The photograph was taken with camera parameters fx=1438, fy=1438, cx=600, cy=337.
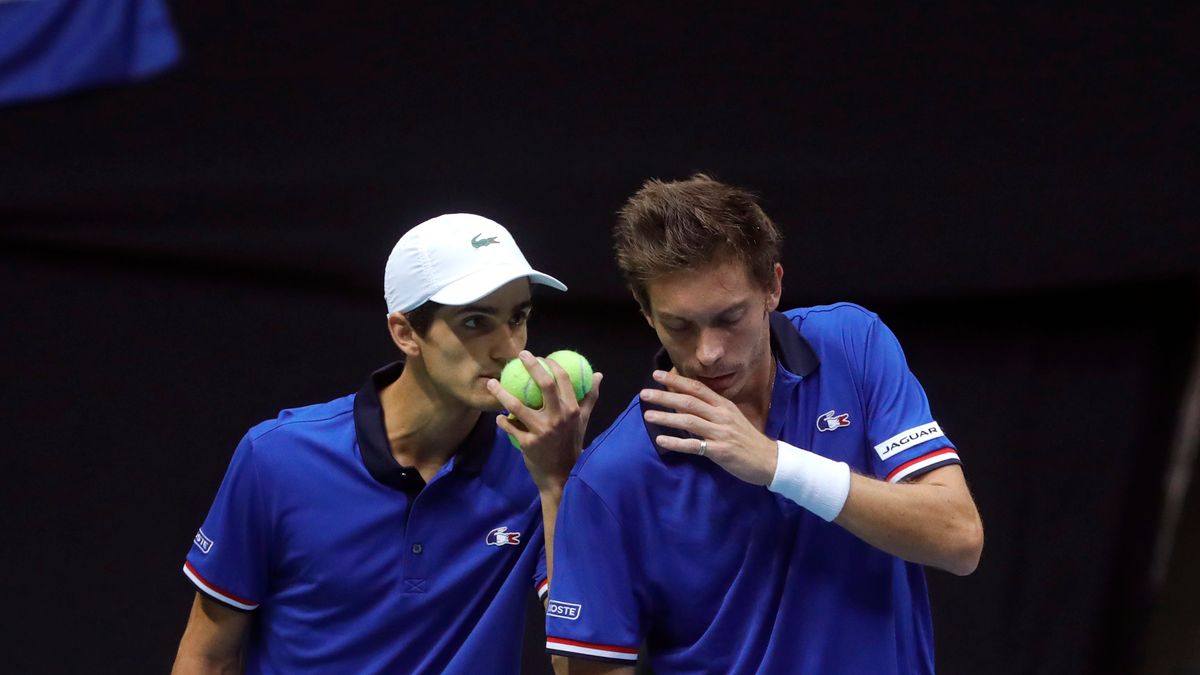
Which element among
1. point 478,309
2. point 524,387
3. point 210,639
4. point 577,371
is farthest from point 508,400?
point 210,639

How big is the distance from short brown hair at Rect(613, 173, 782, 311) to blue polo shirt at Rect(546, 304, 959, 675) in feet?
1.05

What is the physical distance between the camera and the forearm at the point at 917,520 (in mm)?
2506

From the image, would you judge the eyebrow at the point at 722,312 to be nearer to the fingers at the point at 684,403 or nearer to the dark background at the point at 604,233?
the fingers at the point at 684,403

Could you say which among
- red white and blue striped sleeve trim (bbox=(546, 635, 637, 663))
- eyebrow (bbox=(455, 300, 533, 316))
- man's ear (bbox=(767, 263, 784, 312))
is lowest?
red white and blue striped sleeve trim (bbox=(546, 635, 637, 663))

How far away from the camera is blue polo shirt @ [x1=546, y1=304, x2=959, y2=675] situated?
267 cm

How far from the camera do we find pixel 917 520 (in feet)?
8.32

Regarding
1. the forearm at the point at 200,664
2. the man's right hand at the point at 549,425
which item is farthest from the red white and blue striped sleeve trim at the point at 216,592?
the man's right hand at the point at 549,425

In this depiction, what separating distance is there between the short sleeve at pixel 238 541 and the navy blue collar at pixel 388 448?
0.80ft

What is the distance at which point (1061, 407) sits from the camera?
454 cm

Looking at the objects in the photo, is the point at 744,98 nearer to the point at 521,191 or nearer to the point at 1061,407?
the point at 521,191

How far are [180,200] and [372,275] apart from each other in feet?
2.10

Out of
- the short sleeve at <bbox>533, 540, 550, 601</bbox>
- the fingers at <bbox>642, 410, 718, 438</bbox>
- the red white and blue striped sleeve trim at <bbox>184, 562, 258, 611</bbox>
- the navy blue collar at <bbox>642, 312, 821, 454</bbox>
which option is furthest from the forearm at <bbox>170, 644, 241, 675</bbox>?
the fingers at <bbox>642, 410, 718, 438</bbox>

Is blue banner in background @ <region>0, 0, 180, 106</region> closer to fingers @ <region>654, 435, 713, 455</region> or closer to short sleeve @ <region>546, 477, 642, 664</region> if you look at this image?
short sleeve @ <region>546, 477, 642, 664</region>

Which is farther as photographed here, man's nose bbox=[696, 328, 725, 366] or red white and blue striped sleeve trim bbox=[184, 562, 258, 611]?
red white and blue striped sleeve trim bbox=[184, 562, 258, 611]
